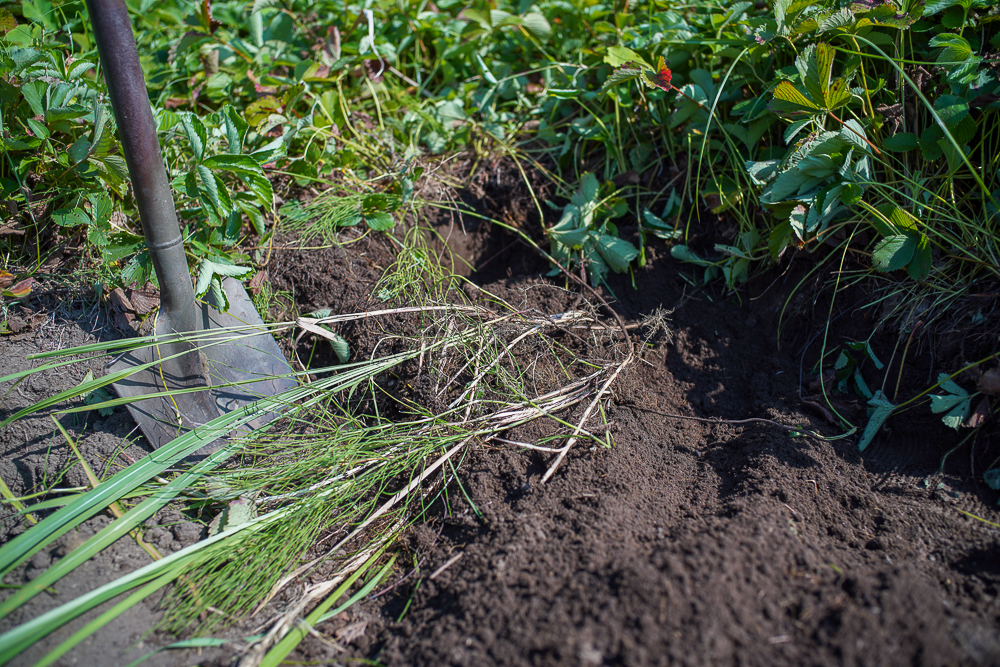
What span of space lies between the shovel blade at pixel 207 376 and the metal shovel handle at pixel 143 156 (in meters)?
0.10

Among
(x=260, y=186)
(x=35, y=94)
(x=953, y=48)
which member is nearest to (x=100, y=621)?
(x=260, y=186)

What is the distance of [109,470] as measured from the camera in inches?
55.0

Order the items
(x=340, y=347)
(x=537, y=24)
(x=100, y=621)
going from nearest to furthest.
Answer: (x=100, y=621) → (x=340, y=347) → (x=537, y=24)

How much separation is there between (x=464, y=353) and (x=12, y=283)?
148cm

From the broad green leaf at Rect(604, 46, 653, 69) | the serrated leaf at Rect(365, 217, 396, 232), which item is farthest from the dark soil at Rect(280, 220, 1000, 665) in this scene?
the broad green leaf at Rect(604, 46, 653, 69)

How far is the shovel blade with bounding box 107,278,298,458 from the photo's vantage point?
148cm

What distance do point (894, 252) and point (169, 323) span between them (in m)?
2.04

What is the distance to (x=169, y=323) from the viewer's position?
1.52 metres

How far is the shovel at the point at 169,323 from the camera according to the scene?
1.16m

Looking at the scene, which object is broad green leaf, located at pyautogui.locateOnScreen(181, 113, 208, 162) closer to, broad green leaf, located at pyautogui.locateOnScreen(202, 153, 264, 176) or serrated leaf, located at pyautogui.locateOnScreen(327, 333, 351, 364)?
broad green leaf, located at pyautogui.locateOnScreen(202, 153, 264, 176)

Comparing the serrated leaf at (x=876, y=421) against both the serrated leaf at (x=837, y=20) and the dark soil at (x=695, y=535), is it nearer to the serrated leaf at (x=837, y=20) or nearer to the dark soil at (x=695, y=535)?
the dark soil at (x=695, y=535)

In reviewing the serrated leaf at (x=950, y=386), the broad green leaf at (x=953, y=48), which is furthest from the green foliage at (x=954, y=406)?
the broad green leaf at (x=953, y=48)

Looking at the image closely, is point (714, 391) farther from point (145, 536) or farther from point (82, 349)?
point (82, 349)

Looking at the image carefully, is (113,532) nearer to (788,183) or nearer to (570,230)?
(570,230)
